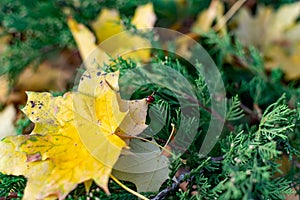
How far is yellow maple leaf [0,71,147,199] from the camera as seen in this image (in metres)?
0.45

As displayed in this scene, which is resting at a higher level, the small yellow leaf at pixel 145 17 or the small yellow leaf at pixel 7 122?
the small yellow leaf at pixel 145 17

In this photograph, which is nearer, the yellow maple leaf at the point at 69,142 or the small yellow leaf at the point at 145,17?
the yellow maple leaf at the point at 69,142

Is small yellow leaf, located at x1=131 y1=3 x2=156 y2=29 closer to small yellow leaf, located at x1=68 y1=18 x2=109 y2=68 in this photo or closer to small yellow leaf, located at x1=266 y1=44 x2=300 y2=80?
small yellow leaf, located at x1=68 y1=18 x2=109 y2=68

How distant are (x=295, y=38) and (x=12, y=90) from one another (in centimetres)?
65

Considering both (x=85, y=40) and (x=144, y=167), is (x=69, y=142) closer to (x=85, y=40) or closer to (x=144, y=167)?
(x=144, y=167)

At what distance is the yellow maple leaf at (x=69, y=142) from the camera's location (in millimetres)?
445

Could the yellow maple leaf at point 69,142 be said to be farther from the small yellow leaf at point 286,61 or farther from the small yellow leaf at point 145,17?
the small yellow leaf at point 286,61

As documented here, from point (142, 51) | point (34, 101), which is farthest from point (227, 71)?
point (34, 101)

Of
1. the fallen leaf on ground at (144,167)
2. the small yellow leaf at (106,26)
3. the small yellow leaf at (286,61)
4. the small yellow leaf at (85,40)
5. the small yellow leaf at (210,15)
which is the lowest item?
the fallen leaf on ground at (144,167)

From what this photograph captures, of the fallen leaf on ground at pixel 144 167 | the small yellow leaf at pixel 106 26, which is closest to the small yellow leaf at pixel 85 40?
the small yellow leaf at pixel 106 26

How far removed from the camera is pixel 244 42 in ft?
3.12

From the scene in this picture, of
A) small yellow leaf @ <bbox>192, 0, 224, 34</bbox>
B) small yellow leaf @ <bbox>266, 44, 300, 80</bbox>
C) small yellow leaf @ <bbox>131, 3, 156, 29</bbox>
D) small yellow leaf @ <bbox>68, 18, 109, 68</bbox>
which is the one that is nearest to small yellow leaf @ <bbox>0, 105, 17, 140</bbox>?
small yellow leaf @ <bbox>68, 18, 109, 68</bbox>

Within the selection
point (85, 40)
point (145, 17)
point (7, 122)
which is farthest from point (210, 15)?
point (7, 122)

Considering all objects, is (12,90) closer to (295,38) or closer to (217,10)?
(217,10)
